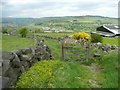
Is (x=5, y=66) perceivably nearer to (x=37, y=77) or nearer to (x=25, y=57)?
(x=37, y=77)

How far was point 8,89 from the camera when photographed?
868 cm

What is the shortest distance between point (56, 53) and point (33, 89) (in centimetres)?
936

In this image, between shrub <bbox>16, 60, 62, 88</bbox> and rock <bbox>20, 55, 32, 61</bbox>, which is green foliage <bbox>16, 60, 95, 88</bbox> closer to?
shrub <bbox>16, 60, 62, 88</bbox>

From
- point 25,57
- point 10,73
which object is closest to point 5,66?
point 10,73

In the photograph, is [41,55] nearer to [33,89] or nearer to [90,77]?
[90,77]

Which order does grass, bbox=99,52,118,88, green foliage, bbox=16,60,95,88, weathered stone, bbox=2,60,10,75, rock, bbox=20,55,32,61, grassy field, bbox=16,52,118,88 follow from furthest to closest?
grass, bbox=99,52,118,88 → rock, bbox=20,55,32,61 → grassy field, bbox=16,52,118,88 → green foliage, bbox=16,60,95,88 → weathered stone, bbox=2,60,10,75

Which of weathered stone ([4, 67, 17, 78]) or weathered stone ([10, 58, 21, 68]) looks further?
weathered stone ([10, 58, 21, 68])

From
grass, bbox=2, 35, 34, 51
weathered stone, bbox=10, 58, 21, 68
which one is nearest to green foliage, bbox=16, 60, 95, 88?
weathered stone, bbox=10, 58, 21, 68

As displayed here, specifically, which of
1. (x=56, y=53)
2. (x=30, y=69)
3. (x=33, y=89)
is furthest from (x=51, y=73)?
(x=56, y=53)

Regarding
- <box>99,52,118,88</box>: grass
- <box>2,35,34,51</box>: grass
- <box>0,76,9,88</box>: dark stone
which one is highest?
<box>2,35,34,51</box>: grass

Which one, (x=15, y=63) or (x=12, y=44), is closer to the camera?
(x=15, y=63)

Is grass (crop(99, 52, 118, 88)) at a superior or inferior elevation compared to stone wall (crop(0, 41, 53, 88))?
inferior

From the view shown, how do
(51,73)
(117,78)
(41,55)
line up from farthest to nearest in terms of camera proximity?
(41,55) < (117,78) < (51,73)

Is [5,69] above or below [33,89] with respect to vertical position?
above
